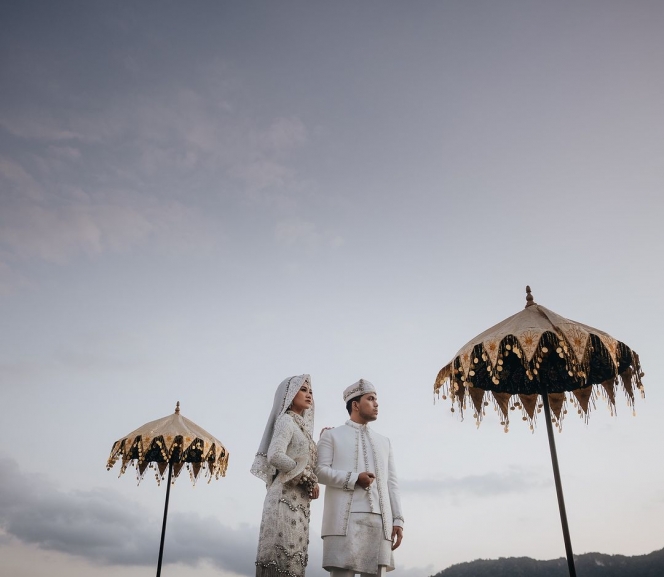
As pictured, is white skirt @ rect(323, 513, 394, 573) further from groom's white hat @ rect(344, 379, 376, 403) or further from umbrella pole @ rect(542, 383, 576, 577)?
umbrella pole @ rect(542, 383, 576, 577)

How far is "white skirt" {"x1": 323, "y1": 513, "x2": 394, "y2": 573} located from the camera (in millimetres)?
4656

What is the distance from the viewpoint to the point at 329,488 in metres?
5.11

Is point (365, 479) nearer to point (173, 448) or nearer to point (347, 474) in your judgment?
point (347, 474)

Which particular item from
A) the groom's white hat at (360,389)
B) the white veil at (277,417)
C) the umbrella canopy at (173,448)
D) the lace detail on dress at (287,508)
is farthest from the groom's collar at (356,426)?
the umbrella canopy at (173,448)

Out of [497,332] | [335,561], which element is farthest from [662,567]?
[335,561]

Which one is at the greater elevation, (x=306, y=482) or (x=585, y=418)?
(x=585, y=418)

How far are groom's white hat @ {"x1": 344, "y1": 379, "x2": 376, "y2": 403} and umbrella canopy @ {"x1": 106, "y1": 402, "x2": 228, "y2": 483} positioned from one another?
5.91 meters

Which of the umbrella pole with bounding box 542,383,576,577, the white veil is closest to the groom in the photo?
the white veil

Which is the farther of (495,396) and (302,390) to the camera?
(495,396)

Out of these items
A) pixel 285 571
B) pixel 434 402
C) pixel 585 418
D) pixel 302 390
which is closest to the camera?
pixel 285 571

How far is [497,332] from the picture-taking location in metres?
5.91

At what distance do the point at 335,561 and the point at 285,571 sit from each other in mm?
470

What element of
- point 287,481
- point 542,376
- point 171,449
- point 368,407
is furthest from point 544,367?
point 171,449

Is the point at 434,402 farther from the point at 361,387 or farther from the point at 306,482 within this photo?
the point at 306,482
